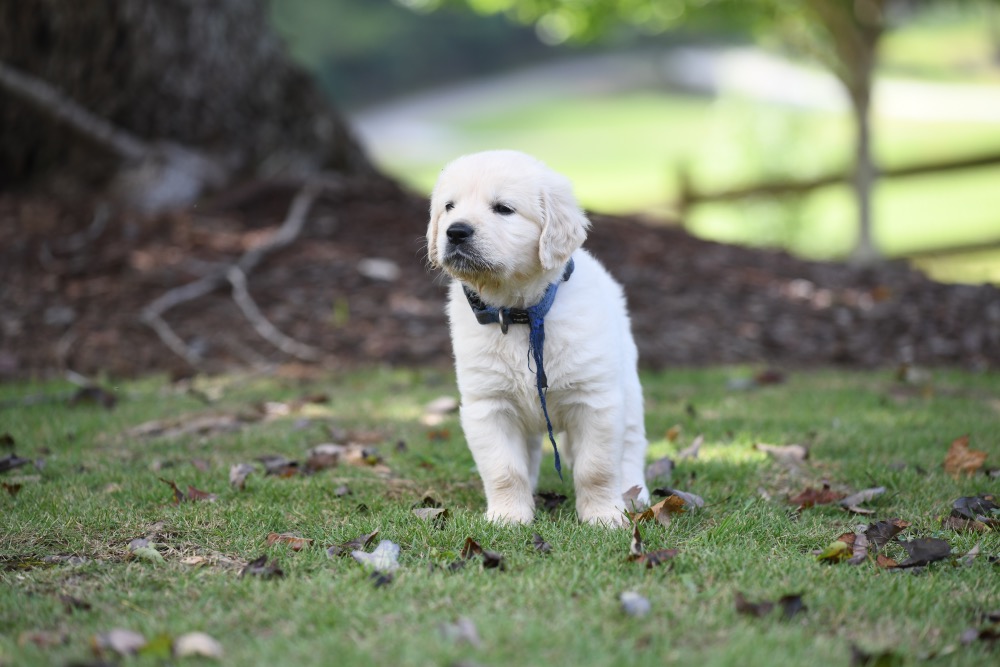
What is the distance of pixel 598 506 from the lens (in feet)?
12.3

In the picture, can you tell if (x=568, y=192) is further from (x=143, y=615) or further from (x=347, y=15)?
(x=347, y=15)

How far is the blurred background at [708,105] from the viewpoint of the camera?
1112 cm

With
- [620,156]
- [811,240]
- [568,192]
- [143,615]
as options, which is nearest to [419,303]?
[568,192]

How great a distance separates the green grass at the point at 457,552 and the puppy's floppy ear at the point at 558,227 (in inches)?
38.5

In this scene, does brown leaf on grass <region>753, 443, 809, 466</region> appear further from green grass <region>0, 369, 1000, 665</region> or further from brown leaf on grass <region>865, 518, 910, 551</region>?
brown leaf on grass <region>865, 518, 910, 551</region>

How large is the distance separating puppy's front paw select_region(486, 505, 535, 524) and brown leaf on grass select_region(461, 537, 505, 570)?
0.96ft

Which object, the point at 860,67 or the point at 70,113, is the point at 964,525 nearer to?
the point at 860,67

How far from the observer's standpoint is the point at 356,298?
7.52 m

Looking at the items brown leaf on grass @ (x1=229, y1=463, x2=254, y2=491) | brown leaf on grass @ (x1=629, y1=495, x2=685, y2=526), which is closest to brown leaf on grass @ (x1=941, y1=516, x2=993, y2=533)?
brown leaf on grass @ (x1=629, y1=495, x2=685, y2=526)

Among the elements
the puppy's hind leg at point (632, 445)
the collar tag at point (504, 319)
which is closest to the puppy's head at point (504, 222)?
the collar tag at point (504, 319)

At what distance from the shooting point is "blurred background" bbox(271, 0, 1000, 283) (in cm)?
1112

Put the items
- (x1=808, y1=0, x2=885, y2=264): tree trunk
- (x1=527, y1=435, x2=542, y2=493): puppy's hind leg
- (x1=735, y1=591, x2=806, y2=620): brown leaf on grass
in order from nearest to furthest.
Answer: (x1=735, y1=591, x2=806, y2=620): brown leaf on grass → (x1=527, y1=435, x2=542, y2=493): puppy's hind leg → (x1=808, y1=0, x2=885, y2=264): tree trunk

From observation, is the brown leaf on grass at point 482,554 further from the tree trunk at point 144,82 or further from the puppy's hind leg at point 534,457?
the tree trunk at point 144,82

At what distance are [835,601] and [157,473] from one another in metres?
2.85
